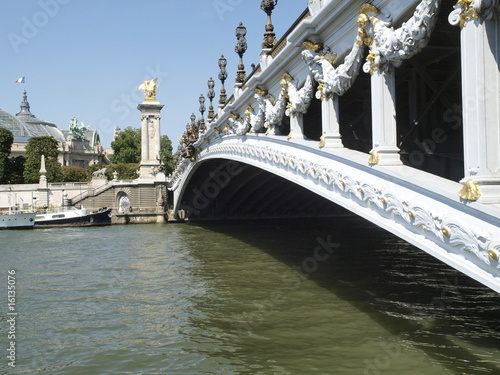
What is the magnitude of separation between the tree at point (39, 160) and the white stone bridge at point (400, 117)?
52.1 metres

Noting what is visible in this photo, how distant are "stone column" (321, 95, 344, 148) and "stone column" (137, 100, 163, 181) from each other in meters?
41.0

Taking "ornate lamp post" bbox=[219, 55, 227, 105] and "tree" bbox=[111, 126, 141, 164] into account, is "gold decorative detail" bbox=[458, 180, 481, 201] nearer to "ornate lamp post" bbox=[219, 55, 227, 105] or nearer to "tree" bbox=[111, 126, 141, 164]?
"ornate lamp post" bbox=[219, 55, 227, 105]

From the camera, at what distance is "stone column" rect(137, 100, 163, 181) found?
1995 inches

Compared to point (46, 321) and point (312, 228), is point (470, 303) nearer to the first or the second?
point (46, 321)

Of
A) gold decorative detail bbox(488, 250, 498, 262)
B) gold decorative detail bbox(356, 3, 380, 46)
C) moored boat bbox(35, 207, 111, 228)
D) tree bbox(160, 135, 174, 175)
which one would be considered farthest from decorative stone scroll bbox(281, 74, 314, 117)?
tree bbox(160, 135, 174, 175)

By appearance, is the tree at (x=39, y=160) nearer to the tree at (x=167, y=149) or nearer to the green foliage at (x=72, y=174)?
the green foliage at (x=72, y=174)

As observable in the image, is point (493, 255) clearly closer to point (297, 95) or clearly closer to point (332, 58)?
point (332, 58)

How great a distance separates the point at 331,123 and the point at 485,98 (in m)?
4.33

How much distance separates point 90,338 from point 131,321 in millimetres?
1105

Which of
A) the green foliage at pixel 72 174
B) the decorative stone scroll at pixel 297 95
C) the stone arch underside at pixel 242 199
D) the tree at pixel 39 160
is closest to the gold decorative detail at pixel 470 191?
the decorative stone scroll at pixel 297 95

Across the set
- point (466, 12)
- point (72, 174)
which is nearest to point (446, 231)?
point (466, 12)

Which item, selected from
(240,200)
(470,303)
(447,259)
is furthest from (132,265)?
(240,200)

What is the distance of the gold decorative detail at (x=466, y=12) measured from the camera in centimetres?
536

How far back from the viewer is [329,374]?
6.97 m
